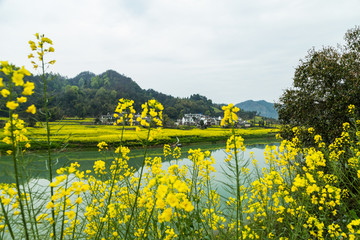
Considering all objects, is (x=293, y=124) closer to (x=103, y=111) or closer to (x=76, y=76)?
(x=103, y=111)

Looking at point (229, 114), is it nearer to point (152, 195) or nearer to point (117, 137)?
point (152, 195)

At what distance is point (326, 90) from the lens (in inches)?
299

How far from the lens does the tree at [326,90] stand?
6977 mm

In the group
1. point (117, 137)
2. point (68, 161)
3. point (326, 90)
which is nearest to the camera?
point (68, 161)

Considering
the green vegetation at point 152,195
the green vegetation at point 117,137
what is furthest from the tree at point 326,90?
the green vegetation at point 152,195

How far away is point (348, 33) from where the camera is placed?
796cm

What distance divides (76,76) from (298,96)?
479 ft

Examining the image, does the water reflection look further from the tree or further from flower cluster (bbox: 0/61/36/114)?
the tree

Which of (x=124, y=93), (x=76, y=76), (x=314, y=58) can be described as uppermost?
(x=76, y=76)

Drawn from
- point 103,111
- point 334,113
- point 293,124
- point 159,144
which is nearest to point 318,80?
point 334,113

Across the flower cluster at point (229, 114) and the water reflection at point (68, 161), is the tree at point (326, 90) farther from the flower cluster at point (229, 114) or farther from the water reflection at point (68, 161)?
the flower cluster at point (229, 114)

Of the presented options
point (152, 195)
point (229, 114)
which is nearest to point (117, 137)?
point (152, 195)

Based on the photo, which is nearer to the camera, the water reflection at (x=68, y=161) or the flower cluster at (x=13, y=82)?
the flower cluster at (x=13, y=82)

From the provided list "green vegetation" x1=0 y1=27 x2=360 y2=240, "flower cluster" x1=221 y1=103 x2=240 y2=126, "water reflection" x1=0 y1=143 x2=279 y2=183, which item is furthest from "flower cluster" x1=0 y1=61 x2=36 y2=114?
"flower cluster" x1=221 y1=103 x2=240 y2=126
